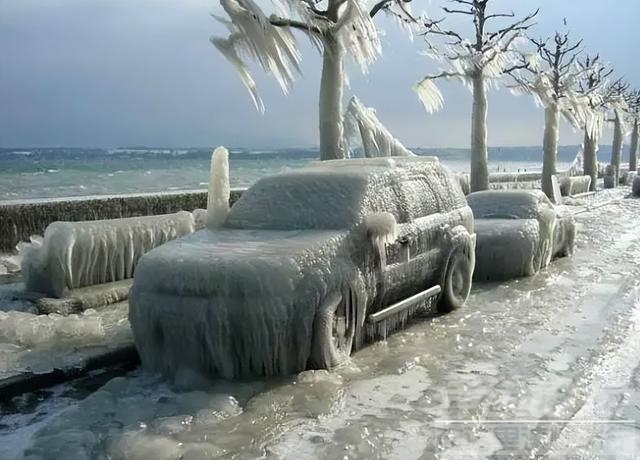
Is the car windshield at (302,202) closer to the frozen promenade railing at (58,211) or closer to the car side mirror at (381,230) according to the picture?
the car side mirror at (381,230)

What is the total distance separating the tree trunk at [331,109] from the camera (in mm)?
14164

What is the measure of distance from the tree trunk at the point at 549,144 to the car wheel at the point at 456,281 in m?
19.7

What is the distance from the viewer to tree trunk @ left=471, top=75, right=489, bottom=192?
22045mm

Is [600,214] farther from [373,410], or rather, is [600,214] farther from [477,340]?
[373,410]

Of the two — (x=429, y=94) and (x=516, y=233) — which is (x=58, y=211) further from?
(x=429, y=94)

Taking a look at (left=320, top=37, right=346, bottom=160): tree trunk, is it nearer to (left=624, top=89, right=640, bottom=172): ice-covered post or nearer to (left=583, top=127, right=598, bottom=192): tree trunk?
A: (left=583, top=127, right=598, bottom=192): tree trunk

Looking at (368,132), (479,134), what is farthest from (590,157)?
(368,132)

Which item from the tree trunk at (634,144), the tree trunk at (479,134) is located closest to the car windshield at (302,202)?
the tree trunk at (479,134)

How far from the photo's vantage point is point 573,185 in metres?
32.1

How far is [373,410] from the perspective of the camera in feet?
16.3

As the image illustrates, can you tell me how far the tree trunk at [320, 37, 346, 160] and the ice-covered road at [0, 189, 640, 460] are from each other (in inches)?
303

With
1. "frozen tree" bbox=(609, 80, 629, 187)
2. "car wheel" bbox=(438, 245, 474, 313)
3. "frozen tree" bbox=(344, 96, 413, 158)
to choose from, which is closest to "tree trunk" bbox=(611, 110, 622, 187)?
"frozen tree" bbox=(609, 80, 629, 187)

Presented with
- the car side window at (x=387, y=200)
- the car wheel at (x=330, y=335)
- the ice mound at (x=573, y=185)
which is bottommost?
the ice mound at (x=573, y=185)

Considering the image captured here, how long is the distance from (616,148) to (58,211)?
3850 centimetres
